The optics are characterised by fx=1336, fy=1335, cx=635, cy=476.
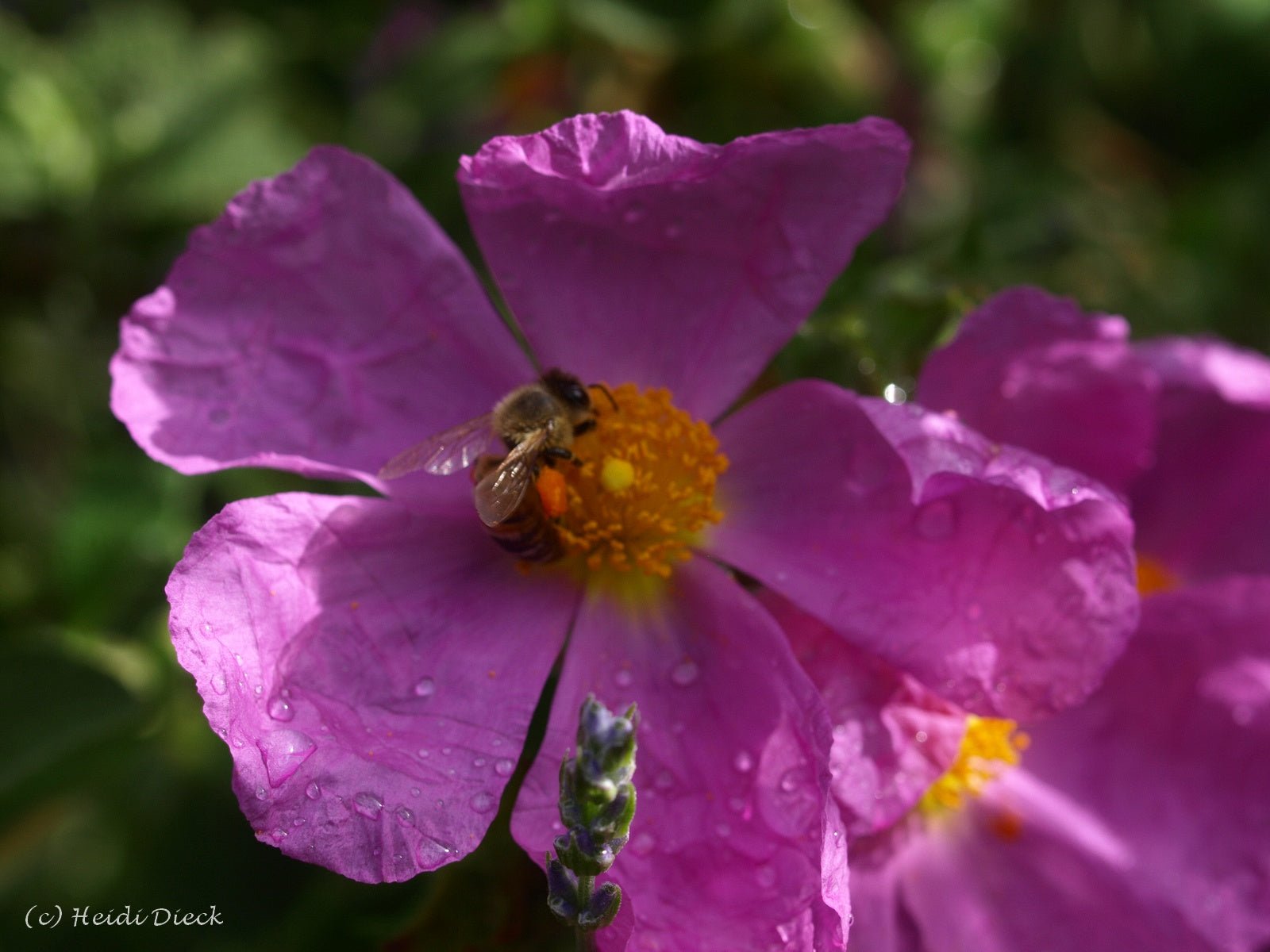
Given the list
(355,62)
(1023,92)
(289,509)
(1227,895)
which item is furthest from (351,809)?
(1023,92)

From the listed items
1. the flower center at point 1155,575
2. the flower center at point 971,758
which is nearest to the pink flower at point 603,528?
the flower center at point 971,758

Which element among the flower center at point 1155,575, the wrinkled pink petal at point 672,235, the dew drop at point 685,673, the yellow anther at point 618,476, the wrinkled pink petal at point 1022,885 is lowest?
the wrinkled pink petal at point 1022,885

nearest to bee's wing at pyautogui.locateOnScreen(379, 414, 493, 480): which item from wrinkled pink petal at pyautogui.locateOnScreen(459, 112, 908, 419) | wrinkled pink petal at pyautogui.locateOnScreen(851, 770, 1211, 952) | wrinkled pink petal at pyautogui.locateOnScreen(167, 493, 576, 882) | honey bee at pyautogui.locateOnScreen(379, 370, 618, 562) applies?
honey bee at pyautogui.locateOnScreen(379, 370, 618, 562)

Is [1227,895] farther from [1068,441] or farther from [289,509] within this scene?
[289,509]

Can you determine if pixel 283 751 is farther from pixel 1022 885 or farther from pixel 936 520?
pixel 1022 885

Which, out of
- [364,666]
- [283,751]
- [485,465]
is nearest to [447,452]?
[485,465]

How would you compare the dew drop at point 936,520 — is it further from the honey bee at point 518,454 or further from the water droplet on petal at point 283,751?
the water droplet on petal at point 283,751

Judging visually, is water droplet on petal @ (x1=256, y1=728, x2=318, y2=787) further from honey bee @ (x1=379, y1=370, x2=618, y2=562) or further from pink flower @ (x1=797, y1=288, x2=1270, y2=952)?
pink flower @ (x1=797, y1=288, x2=1270, y2=952)
